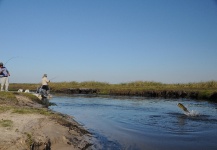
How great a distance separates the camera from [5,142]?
23.4 ft

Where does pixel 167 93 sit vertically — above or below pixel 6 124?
above

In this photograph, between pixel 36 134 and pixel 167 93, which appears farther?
pixel 167 93

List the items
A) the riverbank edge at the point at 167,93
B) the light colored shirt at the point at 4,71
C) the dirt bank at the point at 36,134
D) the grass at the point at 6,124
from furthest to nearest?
the riverbank edge at the point at 167,93 < the light colored shirt at the point at 4,71 < the grass at the point at 6,124 < the dirt bank at the point at 36,134

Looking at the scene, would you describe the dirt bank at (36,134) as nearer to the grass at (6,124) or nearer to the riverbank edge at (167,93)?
Result: the grass at (6,124)

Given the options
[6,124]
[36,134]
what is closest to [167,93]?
[6,124]

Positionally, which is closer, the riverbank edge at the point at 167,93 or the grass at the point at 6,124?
the grass at the point at 6,124

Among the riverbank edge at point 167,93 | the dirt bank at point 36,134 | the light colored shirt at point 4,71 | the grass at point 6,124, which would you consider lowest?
the dirt bank at point 36,134

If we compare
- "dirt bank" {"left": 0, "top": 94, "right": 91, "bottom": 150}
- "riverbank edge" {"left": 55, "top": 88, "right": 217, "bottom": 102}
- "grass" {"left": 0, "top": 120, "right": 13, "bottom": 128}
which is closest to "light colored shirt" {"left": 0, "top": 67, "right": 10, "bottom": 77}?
"dirt bank" {"left": 0, "top": 94, "right": 91, "bottom": 150}

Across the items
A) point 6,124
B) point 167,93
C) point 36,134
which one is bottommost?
point 36,134

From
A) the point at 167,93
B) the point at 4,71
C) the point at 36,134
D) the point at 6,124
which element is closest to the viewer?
the point at 36,134

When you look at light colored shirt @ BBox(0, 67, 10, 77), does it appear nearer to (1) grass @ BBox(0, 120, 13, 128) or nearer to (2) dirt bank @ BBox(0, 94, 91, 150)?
(2) dirt bank @ BBox(0, 94, 91, 150)

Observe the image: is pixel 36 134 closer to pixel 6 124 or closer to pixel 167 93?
pixel 6 124

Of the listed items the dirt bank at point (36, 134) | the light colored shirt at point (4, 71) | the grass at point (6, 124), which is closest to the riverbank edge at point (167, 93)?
the light colored shirt at point (4, 71)

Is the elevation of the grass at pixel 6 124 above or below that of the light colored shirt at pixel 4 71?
below
